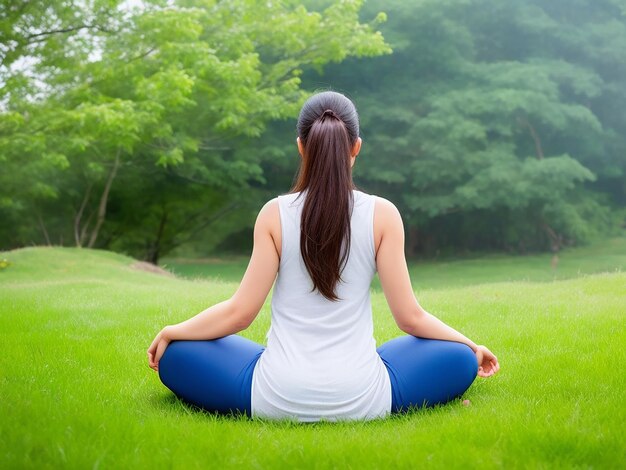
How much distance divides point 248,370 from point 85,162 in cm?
1910

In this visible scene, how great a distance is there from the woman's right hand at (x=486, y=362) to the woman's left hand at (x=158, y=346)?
1.61 metres

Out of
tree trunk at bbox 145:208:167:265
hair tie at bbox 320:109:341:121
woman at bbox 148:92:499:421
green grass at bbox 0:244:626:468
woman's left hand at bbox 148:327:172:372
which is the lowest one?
tree trunk at bbox 145:208:167:265

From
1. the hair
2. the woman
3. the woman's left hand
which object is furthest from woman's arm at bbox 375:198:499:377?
the woman's left hand

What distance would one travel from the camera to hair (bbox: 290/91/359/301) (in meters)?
3.44

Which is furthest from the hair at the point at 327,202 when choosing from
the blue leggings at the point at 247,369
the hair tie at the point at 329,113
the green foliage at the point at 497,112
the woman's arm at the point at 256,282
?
the green foliage at the point at 497,112

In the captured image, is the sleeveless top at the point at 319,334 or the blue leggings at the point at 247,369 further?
the blue leggings at the point at 247,369

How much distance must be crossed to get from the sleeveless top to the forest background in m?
11.5

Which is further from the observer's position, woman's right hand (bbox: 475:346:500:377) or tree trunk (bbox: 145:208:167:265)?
tree trunk (bbox: 145:208:167:265)

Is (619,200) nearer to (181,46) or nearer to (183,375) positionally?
(181,46)

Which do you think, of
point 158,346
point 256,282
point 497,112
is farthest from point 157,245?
point 256,282

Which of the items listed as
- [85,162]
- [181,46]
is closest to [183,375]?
[181,46]

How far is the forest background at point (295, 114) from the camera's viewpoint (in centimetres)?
1644

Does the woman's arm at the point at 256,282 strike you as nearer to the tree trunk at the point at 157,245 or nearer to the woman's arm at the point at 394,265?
the woman's arm at the point at 394,265

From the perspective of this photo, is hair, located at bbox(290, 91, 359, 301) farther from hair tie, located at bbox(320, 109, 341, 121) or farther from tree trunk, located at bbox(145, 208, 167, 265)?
tree trunk, located at bbox(145, 208, 167, 265)
